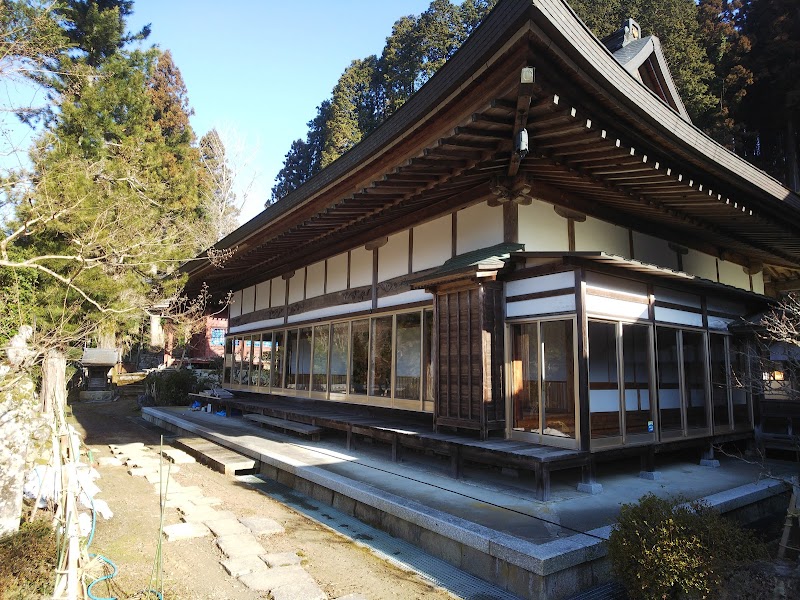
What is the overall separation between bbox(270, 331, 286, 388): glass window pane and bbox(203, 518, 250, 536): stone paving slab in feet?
22.6

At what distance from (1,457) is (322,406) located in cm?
675

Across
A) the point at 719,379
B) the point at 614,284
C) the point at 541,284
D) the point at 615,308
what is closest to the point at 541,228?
the point at 541,284

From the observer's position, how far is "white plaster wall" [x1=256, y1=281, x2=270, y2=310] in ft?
45.5

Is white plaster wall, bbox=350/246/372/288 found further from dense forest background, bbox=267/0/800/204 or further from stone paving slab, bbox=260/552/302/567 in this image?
dense forest background, bbox=267/0/800/204

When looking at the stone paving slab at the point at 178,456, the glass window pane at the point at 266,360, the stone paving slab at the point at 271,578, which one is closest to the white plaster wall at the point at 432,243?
the stone paving slab at the point at 271,578

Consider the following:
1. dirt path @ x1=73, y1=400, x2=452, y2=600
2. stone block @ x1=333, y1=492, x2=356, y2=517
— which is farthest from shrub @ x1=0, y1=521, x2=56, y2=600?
stone block @ x1=333, y1=492, x2=356, y2=517

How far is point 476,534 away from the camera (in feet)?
13.5

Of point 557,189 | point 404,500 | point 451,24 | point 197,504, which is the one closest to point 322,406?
point 197,504

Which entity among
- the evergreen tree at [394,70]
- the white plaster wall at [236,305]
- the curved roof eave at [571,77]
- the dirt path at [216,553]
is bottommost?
the dirt path at [216,553]

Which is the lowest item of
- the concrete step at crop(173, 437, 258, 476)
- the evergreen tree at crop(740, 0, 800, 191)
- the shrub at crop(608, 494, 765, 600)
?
the concrete step at crop(173, 437, 258, 476)

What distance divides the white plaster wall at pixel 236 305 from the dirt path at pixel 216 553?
869cm

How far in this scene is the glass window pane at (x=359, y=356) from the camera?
30.5ft

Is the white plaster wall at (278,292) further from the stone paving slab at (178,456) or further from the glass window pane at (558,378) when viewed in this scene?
the glass window pane at (558,378)

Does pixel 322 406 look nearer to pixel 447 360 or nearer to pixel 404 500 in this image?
pixel 447 360
